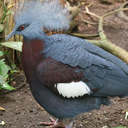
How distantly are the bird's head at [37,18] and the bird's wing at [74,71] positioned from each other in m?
0.20

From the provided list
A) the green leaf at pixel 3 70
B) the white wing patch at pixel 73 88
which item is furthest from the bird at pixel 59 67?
the green leaf at pixel 3 70

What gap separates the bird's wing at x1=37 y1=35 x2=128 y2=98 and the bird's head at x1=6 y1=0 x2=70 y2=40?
0.65 feet

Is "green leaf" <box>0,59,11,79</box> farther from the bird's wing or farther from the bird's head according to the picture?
the bird's wing

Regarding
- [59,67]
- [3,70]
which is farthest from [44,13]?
[3,70]

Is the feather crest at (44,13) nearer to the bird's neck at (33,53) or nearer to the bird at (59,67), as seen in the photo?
the bird at (59,67)

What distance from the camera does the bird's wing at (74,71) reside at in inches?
106

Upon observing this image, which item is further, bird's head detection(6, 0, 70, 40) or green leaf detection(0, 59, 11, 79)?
green leaf detection(0, 59, 11, 79)

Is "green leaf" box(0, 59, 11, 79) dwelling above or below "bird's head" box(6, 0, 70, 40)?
below

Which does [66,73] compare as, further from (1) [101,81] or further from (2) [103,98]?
(2) [103,98]

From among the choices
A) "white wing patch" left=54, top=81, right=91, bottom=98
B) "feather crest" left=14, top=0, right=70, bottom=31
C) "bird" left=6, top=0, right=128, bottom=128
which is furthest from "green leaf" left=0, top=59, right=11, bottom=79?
"white wing patch" left=54, top=81, right=91, bottom=98

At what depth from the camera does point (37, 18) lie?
269 centimetres

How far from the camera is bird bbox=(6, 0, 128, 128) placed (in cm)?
269

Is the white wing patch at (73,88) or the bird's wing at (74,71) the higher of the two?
the bird's wing at (74,71)

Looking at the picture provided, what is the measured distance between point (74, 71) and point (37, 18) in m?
0.69
